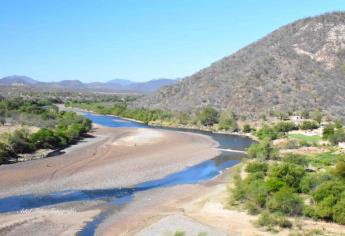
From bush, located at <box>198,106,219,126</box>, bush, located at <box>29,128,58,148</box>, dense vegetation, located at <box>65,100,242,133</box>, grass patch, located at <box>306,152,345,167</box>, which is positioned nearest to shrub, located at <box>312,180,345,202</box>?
grass patch, located at <box>306,152,345,167</box>

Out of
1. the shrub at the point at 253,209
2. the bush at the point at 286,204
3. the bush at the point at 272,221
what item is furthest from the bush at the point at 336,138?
the bush at the point at 272,221

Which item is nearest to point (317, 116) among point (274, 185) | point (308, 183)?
point (308, 183)

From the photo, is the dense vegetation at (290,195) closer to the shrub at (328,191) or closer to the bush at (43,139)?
the shrub at (328,191)

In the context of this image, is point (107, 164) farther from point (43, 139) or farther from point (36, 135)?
point (36, 135)

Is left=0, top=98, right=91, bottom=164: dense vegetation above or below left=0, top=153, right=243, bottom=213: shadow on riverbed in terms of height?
above

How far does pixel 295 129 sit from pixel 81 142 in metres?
38.1

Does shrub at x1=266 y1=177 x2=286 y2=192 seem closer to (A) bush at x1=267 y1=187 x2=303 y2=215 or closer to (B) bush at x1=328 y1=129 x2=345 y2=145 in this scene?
(A) bush at x1=267 y1=187 x2=303 y2=215

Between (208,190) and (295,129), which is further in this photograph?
(295,129)

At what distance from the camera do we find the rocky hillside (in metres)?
112

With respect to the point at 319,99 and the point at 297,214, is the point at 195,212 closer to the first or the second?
the point at 297,214

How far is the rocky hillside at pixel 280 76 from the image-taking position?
368ft

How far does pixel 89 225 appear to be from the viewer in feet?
101

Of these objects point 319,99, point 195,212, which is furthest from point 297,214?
point 319,99

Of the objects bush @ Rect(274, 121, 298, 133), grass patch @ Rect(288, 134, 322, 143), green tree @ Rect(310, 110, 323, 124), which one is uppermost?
green tree @ Rect(310, 110, 323, 124)
